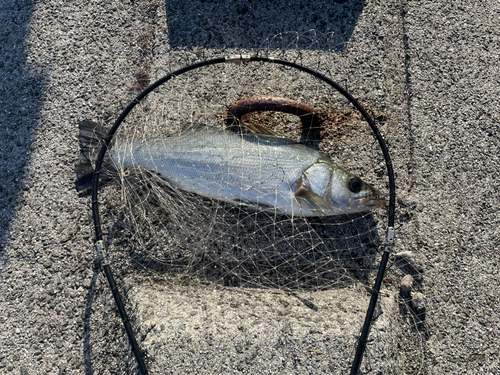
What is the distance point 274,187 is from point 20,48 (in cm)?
224

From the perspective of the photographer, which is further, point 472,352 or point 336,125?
point 336,125

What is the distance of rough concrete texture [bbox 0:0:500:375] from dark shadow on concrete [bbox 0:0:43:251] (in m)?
0.01

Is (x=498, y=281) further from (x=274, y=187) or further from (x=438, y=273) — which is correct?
(x=274, y=187)

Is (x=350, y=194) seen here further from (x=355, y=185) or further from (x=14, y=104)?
(x=14, y=104)

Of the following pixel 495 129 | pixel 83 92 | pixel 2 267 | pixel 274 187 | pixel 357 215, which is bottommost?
pixel 2 267

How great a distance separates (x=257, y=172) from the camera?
2.12 m

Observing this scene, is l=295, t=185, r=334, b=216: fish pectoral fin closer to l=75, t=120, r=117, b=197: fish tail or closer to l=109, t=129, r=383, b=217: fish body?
l=109, t=129, r=383, b=217: fish body

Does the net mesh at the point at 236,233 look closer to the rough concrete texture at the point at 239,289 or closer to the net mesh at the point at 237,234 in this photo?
the net mesh at the point at 237,234

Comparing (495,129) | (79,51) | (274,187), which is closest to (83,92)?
(79,51)

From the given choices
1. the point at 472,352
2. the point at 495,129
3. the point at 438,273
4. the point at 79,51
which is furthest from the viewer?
the point at 79,51

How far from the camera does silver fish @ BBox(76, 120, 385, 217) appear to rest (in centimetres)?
210

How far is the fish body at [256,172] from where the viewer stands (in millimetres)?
2104

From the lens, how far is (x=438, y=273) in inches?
84.7

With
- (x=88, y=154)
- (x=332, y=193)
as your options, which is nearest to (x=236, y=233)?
(x=332, y=193)
